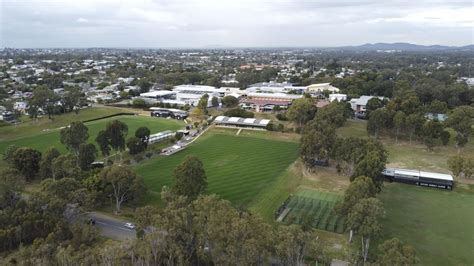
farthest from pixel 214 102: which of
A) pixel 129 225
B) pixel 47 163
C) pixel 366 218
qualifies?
pixel 366 218

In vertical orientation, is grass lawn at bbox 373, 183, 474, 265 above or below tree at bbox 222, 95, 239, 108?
below

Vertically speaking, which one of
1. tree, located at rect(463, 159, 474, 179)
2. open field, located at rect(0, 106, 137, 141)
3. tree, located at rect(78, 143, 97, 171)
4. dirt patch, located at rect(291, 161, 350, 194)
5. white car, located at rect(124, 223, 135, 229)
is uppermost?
tree, located at rect(78, 143, 97, 171)

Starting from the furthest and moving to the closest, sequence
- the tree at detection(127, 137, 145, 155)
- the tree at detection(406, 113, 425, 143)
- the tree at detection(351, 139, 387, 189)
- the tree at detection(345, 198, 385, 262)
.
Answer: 1. the tree at detection(406, 113, 425, 143)
2. the tree at detection(127, 137, 145, 155)
3. the tree at detection(351, 139, 387, 189)
4. the tree at detection(345, 198, 385, 262)

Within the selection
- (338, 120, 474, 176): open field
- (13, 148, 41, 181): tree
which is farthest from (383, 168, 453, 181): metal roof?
(13, 148, 41, 181): tree

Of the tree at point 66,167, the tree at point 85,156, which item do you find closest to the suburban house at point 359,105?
the tree at point 85,156

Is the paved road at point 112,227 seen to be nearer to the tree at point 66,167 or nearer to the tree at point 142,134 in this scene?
the tree at point 66,167

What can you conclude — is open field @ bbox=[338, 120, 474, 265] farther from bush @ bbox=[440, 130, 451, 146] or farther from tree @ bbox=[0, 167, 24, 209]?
tree @ bbox=[0, 167, 24, 209]
